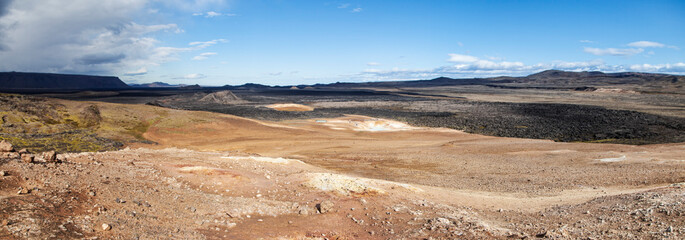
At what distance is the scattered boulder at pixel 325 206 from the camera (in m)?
10.9

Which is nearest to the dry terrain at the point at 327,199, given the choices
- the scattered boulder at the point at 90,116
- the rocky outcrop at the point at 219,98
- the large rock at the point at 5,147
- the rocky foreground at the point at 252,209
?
the rocky foreground at the point at 252,209

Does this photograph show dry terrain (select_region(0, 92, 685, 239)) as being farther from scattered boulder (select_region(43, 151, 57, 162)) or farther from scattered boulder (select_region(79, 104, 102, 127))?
scattered boulder (select_region(79, 104, 102, 127))

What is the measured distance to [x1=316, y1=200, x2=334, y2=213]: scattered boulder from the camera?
10885 mm

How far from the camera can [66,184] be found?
30.9 feet

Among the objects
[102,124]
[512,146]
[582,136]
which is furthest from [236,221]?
[582,136]

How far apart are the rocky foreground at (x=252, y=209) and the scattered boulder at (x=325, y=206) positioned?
3cm

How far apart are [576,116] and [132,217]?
70.2 meters

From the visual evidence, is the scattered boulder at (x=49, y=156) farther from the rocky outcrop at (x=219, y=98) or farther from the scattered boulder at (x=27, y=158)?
the rocky outcrop at (x=219, y=98)

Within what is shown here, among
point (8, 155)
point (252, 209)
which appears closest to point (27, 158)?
point (8, 155)

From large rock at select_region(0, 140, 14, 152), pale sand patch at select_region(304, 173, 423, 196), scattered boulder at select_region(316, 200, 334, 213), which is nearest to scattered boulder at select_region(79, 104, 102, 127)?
large rock at select_region(0, 140, 14, 152)

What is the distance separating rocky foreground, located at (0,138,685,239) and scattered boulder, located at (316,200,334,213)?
0.03 m

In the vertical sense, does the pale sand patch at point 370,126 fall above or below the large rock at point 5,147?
below

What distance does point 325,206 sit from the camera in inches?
431

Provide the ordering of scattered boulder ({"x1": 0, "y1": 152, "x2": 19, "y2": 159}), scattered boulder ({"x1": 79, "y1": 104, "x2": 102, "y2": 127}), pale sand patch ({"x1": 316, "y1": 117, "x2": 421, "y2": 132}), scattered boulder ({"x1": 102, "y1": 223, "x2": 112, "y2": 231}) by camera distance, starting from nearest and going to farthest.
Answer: scattered boulder ({"x1": 102, "y1": 223, "x2": 112, "y2": 231}) → scattered boulder ({"x1": 0, "y1": 152, "x2": 19, "y2": 159}) → scattered boulder ({"x1": 79, "y1": 104, "x2": 102, "y2": 127}) → pale sand patch ({"x1": 316, "y1": 117, "x2": 421, "y2": 132})
